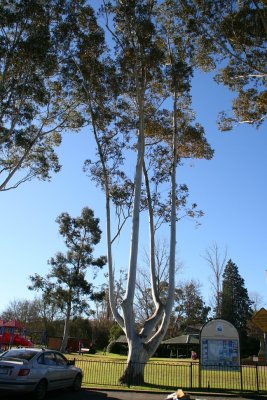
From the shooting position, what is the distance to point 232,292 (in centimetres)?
6281

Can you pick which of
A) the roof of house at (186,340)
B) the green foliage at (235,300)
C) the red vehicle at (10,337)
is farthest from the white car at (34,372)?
the green foliage at (235,300)

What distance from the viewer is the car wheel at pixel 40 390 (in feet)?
38.3

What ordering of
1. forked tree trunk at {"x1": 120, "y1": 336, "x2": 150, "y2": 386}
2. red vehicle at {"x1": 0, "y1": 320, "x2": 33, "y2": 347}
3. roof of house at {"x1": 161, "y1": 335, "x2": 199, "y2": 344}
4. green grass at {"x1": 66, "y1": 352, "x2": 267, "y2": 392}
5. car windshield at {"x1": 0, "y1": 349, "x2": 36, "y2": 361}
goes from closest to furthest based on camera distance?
car windshield at {"x1": 0, "y1": 349, "x2": 36, "y2": 361}, green grass at {"x1": 66, "y1": 352, "x2": 267, "y2": 392}, forked tree trunk at {"x1": 120, "y1": 336, "x2": 150, "y2": 386}, red vehicle at {"x1": 0, "y1": 320, "x2": 33, "y2": 347}, roof of house at {"x1": 161, "y1": 335, "x2": 199, "y2": 344}

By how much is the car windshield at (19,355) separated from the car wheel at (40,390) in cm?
75

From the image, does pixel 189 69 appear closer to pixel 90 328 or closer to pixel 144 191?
pixel 144 191

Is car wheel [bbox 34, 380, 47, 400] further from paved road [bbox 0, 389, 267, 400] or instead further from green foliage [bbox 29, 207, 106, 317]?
green foliage [bbox 29, 207, 106, 317]

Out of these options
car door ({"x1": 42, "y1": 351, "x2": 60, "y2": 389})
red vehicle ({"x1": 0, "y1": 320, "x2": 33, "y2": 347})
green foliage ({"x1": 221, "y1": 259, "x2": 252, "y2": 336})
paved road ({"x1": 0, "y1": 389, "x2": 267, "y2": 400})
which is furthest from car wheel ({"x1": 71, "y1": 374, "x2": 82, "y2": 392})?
green foliage ({"x1": 221, "y1": 259, "x2": 252, "y2": 336})

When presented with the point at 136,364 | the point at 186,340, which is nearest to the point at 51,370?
the point at 136,364

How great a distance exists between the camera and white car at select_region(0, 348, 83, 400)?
37.1 ft

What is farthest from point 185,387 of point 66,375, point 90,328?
point 90,328

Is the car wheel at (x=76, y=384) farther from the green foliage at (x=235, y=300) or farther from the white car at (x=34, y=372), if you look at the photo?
the green foliage at (x=235, y=300)

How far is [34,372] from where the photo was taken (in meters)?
11.7

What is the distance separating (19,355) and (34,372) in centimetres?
92

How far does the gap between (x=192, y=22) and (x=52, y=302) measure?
2932 centimetres
